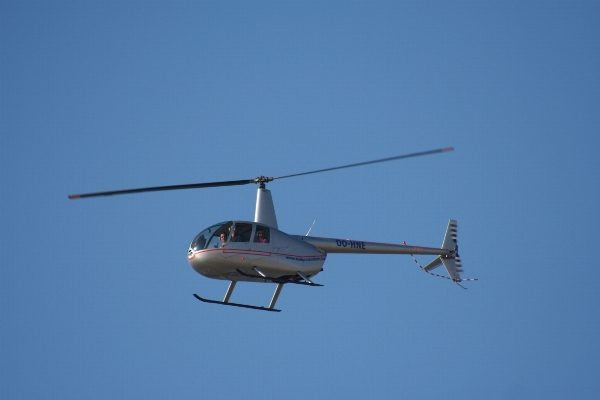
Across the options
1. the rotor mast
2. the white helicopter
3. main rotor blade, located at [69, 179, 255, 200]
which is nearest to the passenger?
the white helicopter

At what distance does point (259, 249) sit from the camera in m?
24.4

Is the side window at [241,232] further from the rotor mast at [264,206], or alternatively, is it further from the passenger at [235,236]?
the rotor mast at [264,206]

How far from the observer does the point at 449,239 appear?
31.3m

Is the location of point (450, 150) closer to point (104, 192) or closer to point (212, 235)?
point (212, 235)

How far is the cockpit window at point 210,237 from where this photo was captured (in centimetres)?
2398

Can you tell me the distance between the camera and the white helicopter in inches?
943

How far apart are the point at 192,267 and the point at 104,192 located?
3287mm

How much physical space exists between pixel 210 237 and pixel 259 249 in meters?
1.35

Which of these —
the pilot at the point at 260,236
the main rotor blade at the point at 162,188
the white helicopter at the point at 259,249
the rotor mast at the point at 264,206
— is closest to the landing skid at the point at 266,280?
the white helicopter at the point at 259,249

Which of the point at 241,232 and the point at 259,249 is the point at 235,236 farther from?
the point at 259,249

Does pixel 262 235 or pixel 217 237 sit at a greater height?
pixel 262 235

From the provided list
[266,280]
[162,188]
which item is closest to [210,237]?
[162,188]

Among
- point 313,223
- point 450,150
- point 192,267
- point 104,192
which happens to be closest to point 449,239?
point 313,223

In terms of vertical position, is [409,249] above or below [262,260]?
above
